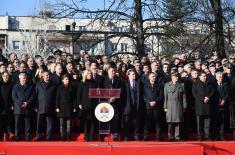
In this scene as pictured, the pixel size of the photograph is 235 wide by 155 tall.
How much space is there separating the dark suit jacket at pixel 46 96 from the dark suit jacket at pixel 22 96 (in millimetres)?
202

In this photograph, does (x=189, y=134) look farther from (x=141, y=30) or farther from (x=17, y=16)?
(x=17, y=16)

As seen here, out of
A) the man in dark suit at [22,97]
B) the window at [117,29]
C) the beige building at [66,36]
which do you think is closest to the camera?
the man in dark suit at [22,97]

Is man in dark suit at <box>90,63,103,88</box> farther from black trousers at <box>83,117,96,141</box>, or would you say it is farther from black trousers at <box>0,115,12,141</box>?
black trousers at <box>0,115,12,141</box>

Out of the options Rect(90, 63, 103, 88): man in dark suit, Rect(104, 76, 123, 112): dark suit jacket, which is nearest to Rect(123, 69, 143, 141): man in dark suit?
Rect(104, 76, 123, 112): dark suit jacket

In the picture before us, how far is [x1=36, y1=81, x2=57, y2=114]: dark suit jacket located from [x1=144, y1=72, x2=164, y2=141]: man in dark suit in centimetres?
271

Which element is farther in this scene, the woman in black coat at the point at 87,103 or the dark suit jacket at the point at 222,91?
the dark suit jacket at the point at 222,91

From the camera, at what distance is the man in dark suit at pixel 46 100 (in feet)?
43.5

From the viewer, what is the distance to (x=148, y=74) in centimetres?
1366

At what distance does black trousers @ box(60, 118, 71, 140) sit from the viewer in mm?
13488

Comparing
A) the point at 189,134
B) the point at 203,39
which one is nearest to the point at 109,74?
the point at 189,134

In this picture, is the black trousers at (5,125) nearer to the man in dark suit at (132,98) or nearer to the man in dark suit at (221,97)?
the man in dark suit at (132,98)

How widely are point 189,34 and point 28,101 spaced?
12587mm

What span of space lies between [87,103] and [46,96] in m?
1.19

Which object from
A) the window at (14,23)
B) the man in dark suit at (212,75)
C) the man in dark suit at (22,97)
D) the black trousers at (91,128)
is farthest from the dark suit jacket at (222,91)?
the window at (14,23)
